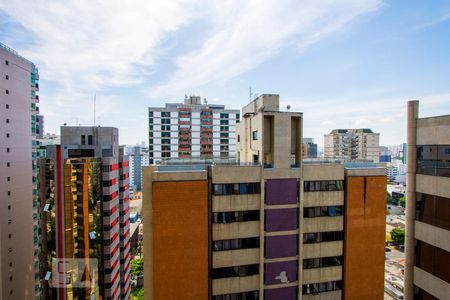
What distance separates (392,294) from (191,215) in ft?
176

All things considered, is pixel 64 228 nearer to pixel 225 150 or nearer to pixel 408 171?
pixel 408 171

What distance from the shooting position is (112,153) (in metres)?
39.6

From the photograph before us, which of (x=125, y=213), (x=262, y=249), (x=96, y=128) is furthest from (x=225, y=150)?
(x=262, y=249)

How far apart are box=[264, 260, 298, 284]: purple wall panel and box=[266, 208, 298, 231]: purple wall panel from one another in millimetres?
3490

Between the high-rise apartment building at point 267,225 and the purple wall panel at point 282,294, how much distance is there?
0.33 ft

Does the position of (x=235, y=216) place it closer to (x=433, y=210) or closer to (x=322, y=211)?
(x=322, y=211)

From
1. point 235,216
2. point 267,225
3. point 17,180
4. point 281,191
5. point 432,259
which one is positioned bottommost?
point 267,225

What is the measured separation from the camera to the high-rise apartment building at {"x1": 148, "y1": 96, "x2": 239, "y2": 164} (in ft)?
275

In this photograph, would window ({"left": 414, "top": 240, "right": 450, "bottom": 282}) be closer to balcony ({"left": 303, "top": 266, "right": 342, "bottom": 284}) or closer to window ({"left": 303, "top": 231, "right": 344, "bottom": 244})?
window ({"left": 303, "top": 231, "right": 344, "bottom": 244})

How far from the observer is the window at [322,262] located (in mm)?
23156

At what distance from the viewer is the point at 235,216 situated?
22000mm

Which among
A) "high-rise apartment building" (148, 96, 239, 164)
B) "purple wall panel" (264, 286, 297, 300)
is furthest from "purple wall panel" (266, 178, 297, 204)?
"high-rise apartment building" (148, 96, 239, 164)

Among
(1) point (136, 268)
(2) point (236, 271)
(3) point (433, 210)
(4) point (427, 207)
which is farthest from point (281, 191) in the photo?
(1) point (136, 268)

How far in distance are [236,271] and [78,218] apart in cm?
2525
